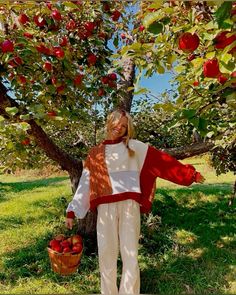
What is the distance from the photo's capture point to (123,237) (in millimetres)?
3494

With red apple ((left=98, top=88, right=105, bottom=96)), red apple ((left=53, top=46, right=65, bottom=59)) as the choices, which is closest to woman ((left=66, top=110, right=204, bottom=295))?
red apple ((left=53, top=46, right=65, bottom=59))

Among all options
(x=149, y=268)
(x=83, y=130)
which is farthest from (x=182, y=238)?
(x=83, y=130)

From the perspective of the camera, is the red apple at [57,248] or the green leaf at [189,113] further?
the red apple at [57,248]

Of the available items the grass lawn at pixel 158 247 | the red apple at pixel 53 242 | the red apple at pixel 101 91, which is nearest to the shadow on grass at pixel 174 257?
the grass lawn at pixel 158 247

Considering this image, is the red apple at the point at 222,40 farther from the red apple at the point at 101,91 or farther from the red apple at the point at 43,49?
the red apple at the point at 101,91

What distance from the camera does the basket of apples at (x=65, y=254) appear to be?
146 inches

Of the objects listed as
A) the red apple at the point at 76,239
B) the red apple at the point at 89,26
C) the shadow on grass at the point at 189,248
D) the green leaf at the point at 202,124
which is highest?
the red apple at the point at 89,26

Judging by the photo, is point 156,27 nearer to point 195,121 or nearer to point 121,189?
point 195,121

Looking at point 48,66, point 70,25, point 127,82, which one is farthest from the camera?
point 127,82

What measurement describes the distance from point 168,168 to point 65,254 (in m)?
1.13

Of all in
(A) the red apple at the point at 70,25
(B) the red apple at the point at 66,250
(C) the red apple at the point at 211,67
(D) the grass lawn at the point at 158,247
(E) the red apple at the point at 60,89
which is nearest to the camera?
(C) the red apple at the point at 211,67

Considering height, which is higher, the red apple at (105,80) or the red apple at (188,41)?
the red apple at (105,80)

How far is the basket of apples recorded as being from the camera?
370 centimetres

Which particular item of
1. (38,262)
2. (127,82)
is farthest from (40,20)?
(38,262)
